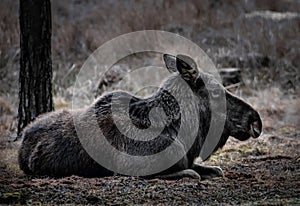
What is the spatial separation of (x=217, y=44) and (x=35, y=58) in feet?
31.6

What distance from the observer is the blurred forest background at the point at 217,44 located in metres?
11.3

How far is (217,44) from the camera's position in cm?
1836

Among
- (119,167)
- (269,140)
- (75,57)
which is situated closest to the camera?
(119,167)

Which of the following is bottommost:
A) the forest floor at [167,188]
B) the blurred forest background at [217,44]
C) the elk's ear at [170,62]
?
the blurred forest background at [217,44]

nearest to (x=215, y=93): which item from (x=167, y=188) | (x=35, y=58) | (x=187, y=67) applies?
(x=187, y=67)

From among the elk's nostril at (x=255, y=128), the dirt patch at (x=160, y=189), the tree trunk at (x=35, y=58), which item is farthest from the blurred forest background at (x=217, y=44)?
the dirt patch at (x=160, y=189)

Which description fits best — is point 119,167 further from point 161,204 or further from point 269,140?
point 269,140

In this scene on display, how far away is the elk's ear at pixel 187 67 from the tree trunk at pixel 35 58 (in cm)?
301

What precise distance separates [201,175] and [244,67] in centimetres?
946

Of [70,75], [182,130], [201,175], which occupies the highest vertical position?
[182,130]

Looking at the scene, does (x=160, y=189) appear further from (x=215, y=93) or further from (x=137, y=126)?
(x=215, y=93)

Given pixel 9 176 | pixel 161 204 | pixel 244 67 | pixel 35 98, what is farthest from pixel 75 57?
pixel 161 204

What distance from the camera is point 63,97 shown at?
14352mm

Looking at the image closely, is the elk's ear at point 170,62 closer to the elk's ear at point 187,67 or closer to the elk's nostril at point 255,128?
the elk's ear at point 187,67
